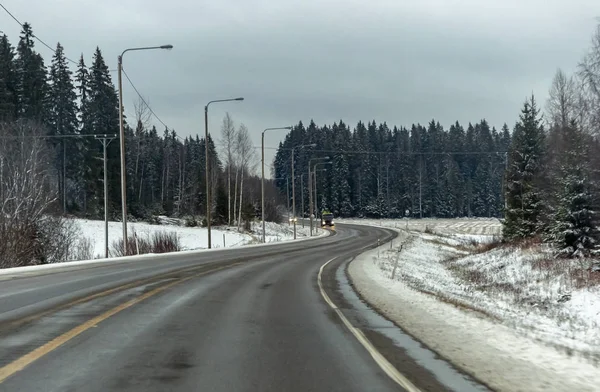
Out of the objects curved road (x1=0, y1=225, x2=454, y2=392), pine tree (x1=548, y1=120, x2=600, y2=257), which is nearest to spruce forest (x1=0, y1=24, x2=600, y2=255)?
pine tree (x1=548, y1=120, x2=600, y2=257)

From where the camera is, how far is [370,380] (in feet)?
19.1

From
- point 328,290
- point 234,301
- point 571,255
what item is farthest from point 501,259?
point 234,301

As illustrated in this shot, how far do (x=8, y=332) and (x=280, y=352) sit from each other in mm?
4081

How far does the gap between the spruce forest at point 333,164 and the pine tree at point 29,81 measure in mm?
159

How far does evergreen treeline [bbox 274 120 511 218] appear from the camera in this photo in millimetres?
135625

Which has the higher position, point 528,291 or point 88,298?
point 88,298

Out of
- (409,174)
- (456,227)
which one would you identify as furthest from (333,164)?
(456,227)

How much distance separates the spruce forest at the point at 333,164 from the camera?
31.8 meters

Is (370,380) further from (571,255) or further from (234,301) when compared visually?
(571,255)

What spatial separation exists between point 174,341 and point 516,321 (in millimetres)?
7126

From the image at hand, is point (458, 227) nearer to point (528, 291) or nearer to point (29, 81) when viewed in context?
point (29, 81)

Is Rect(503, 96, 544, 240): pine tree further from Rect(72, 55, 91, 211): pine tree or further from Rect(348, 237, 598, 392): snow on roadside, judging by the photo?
Rect(72, 55, 91, 211): pine tree

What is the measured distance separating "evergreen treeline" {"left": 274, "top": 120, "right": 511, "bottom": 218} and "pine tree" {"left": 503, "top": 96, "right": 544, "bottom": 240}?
9114 centimetres

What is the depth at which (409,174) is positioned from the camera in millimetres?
138375
